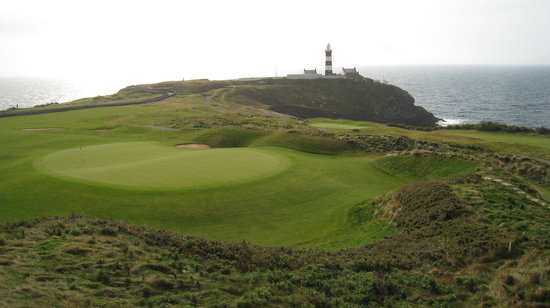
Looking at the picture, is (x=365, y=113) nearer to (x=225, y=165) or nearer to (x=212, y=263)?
(x=225, y=165)

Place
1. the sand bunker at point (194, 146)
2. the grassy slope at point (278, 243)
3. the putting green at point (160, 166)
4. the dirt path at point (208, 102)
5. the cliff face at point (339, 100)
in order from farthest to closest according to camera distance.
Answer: the cliff face at point (339, 100) → the dirt path at point (208, 102) → the sand bunker at point (194, 146) → the putting green at point (160, 166) → the grassy slope at point (278, 243)

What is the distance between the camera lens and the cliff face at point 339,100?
95188 millimetres

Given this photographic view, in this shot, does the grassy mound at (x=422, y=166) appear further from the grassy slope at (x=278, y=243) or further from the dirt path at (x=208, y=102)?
the dirt path at (x=208, y=102)

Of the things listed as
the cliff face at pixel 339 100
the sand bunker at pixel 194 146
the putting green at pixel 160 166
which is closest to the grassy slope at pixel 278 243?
the putting green at pixel 160 166

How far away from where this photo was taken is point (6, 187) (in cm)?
2102

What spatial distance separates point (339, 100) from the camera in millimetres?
103062

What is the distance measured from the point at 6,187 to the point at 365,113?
89546mm

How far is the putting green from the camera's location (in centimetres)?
2194

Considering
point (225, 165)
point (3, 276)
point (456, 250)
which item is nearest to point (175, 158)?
point (225, 165)

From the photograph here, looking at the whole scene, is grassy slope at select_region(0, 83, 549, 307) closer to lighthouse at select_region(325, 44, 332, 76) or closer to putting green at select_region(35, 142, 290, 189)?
putting green at select_region(35, 142, 290, 189)

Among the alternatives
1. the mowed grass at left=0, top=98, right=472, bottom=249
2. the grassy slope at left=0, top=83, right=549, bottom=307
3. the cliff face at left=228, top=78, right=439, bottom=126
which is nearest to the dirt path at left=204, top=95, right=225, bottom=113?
the cliff face at left=228, top=78, right=439, bottom=126

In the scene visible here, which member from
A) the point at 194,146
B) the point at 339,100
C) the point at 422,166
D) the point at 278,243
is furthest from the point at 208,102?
the point at 278,243

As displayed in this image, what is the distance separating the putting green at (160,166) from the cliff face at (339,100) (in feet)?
202

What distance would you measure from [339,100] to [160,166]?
84208mm
